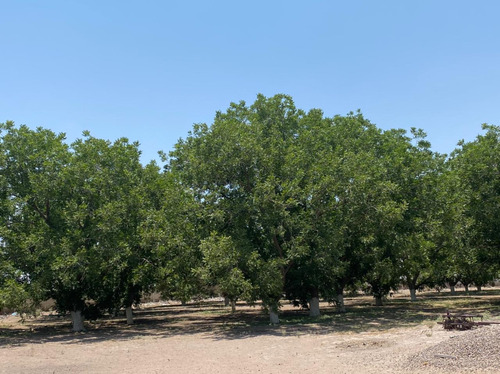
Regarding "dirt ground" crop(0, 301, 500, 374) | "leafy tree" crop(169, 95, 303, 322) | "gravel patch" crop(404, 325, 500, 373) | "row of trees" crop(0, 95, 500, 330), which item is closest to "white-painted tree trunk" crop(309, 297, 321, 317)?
"row of trees" crop(0, 95, 500, 330)

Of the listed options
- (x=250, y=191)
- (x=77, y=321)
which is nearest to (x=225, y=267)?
(x=250, y=191)

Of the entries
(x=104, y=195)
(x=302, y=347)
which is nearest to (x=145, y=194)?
(x=104, y=195)

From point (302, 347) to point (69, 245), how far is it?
13.2 m

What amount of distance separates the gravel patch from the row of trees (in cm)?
985

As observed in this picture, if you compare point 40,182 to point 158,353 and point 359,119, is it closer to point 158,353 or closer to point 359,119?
point 158,353

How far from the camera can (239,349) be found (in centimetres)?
1656

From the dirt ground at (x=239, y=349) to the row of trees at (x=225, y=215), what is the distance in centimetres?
223

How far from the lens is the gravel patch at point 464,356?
1055cm

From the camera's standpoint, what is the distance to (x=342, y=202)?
24031mm

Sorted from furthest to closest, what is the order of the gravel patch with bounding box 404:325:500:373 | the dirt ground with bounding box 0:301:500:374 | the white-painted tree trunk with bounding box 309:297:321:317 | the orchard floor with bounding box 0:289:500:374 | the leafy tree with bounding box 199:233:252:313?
the white-painted tree trunk with bounding box 309:297:321:317, the leafy tree with bounding box 199:233:252:313, the dirt ground with bounding box 0:301:500:374, the orchard floor with bounding box 0:289:500:374, the gravel patch with bounding box 404:325:500:373

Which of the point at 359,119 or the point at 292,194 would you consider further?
the point at 359,119

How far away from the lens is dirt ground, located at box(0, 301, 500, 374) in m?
12.9

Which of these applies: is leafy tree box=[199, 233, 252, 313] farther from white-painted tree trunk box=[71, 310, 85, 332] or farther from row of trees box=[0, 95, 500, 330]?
white-painted tree trunk box=[71, 310, 85, 332]

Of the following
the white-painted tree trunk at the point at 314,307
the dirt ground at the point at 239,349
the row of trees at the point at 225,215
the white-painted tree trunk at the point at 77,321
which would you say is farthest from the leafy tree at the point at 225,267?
the white-painted tree trunk at the point at 77,321
